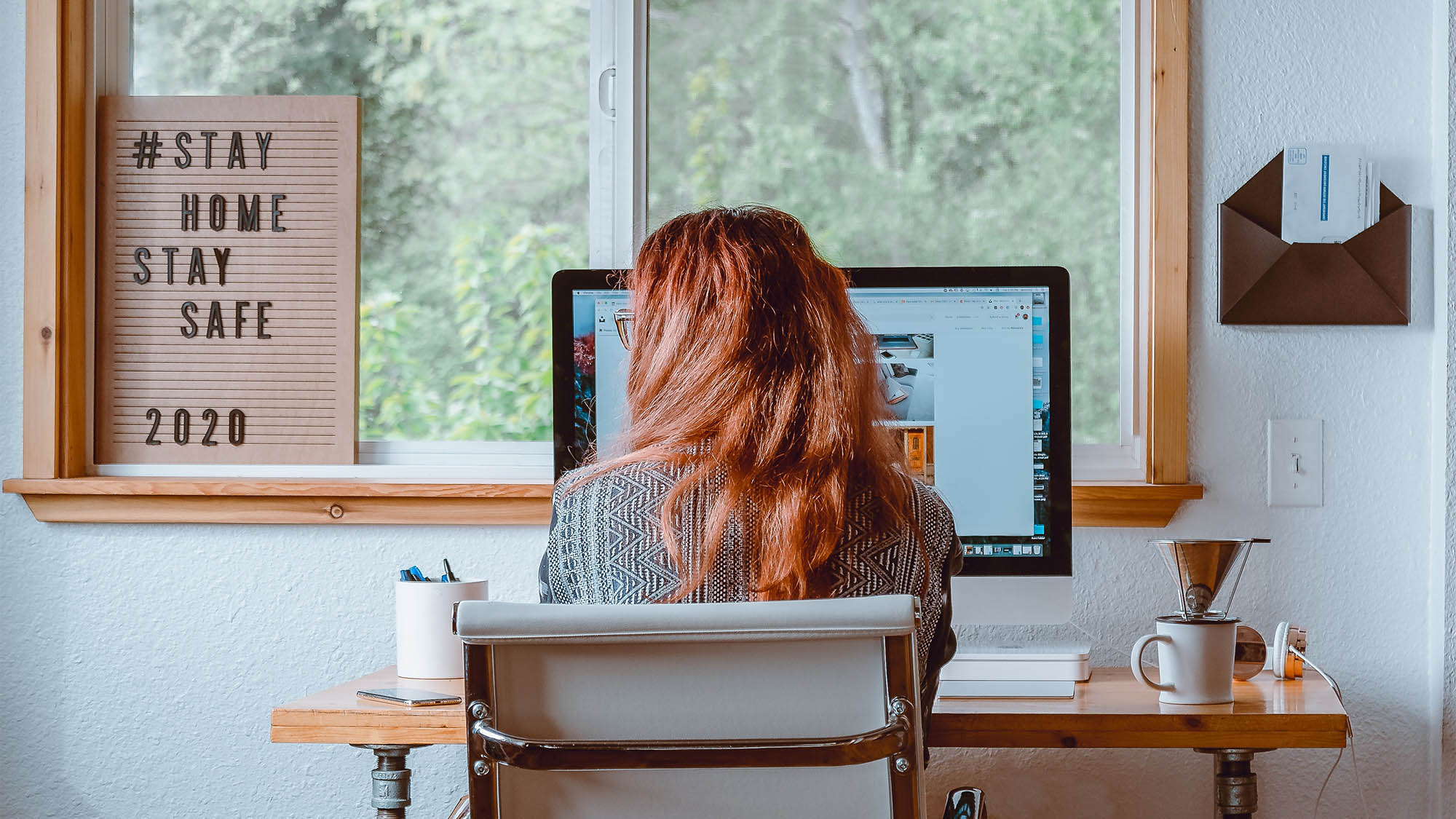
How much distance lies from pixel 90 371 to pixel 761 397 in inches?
50.4

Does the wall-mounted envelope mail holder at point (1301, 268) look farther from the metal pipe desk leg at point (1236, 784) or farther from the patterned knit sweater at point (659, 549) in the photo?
the patterned knit sweater at point (659, 549)

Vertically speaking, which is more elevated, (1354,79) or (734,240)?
(1354,79)

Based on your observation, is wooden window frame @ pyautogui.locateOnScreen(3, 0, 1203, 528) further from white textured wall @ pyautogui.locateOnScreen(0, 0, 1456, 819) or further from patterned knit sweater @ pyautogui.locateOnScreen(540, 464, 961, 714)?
patterned knit sweater @ pyautogui.locateOnScreen(540, 464, 961, 714)

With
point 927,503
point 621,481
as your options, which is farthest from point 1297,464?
point 621,481

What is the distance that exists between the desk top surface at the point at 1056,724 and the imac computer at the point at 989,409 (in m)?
0.19

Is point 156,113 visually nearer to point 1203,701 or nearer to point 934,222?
point 934,222

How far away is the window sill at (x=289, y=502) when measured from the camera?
1633mm

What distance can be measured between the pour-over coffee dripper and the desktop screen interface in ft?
0.51

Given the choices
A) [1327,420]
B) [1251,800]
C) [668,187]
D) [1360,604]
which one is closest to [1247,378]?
[1327,420]

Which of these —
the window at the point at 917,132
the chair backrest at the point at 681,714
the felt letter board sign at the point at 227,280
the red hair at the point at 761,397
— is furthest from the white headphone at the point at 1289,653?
the felt letter board sign at the point at 227,280

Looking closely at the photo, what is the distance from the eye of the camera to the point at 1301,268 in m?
1.57

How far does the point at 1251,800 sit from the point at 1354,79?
3.27 ft

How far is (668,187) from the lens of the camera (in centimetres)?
173

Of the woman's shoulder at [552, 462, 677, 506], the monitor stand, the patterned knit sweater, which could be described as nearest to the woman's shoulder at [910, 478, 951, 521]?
the patterned knit sweater
